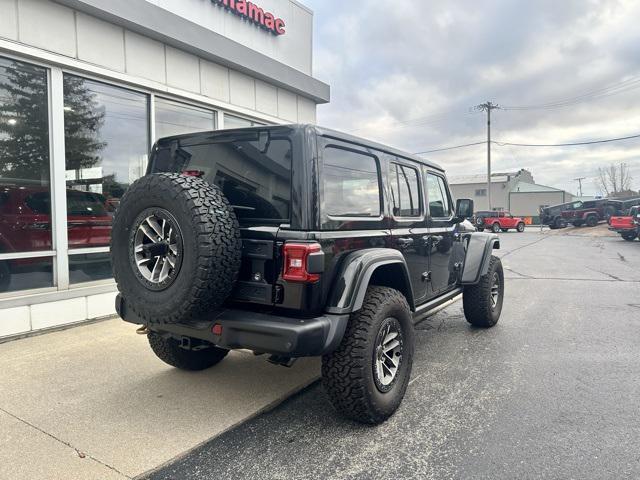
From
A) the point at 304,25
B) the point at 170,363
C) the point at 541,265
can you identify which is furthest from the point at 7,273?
the point at 541,265

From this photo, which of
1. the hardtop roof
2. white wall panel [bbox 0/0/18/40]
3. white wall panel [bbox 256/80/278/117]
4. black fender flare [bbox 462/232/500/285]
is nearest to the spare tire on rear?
the hardtop roof

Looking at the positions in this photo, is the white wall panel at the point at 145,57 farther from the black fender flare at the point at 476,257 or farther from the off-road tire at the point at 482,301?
the off-road tire at the point at 482,301

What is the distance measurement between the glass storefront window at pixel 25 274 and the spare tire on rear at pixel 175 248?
286 cm

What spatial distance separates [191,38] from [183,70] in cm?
48

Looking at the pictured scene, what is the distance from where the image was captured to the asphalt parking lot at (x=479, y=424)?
2.55 meters

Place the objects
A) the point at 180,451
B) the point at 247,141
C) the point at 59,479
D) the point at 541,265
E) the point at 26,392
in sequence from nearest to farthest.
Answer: the point at 59,479 < the point at 180,451 < the point at 247,141 < the point at 26,392 < the point at 541,265

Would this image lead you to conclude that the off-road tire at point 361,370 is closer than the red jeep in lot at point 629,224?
Yes

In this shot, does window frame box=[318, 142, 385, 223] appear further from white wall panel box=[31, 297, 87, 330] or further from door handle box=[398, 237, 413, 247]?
white wall panel box=[31, 297, 87, 330]

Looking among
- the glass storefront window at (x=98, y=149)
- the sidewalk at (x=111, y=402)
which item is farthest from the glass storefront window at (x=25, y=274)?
the sidewalk at (x=111, y=402)

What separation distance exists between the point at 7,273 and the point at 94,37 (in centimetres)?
309

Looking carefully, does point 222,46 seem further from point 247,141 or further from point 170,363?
point 170,363

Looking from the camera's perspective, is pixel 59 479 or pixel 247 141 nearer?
pixel 59 479

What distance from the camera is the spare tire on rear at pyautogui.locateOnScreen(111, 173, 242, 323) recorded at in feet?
8.38

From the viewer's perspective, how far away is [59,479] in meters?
2.40
